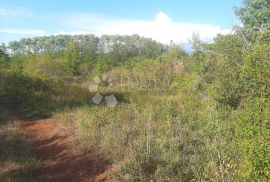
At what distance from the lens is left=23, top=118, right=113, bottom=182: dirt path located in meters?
9.03

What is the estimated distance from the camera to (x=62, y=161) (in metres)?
10.0

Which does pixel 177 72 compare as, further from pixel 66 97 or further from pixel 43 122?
pixel 43 122

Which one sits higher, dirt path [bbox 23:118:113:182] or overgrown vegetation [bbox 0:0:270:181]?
overgrown vegetation [bbox 0:0:270:181]

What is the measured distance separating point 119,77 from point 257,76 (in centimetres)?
2588

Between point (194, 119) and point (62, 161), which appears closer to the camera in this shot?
point (62, 161)

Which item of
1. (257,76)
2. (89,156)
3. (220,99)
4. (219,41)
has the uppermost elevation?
(219,41)

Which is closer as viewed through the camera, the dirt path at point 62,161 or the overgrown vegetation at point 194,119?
the overgrown vegetation at point 194,119

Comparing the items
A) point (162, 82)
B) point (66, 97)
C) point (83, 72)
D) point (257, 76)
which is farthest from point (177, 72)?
point (257, 76)

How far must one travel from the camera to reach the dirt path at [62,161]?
903 centimetres

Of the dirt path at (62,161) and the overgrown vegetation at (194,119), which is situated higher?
the overgrown vegetation at (194,119)

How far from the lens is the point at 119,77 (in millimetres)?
36438

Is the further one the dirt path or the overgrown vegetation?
the dirt path

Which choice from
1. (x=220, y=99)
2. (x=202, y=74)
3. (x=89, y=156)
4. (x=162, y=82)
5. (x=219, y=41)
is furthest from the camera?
(x=162, y=82)

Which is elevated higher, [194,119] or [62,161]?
[194,119]
